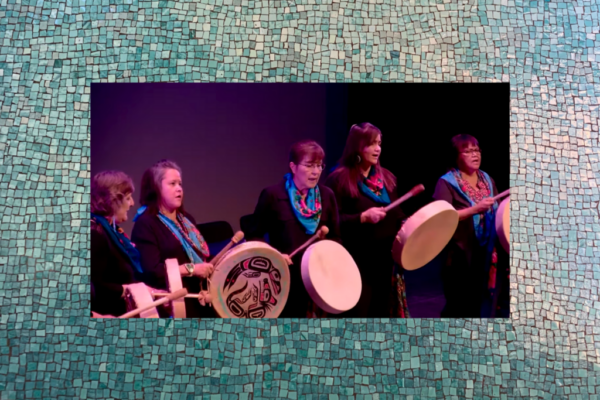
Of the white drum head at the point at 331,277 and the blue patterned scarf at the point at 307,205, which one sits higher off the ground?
the blue patterned scarf at the point at 307,205

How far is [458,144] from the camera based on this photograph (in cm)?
304

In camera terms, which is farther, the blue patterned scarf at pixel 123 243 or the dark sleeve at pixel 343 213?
the dark sleeve at pixel 343 213

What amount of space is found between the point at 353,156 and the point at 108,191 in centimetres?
107

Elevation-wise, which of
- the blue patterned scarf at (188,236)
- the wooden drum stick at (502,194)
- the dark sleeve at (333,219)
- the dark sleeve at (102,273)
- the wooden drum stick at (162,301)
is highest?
the wooden drum stick at (502,194)

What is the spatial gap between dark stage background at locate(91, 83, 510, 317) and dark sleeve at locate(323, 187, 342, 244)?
0.14 m

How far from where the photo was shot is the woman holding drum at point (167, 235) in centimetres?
292

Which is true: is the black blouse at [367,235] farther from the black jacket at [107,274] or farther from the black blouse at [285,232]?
the black jacket at [107,274]

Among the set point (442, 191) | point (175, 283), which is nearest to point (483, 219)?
point (442, 191)

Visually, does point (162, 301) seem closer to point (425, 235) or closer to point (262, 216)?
point (262, 216)

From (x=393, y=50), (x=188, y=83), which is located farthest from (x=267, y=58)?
(x=393, y=50)

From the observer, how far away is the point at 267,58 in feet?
9.86

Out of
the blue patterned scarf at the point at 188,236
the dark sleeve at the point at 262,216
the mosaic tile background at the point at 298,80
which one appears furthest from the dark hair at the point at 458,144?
the blue patterned scarf at the point at 188,236

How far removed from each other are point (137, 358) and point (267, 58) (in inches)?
55.8

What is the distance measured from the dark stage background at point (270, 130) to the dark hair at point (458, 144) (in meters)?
0.03
